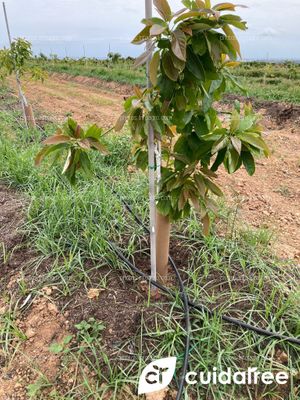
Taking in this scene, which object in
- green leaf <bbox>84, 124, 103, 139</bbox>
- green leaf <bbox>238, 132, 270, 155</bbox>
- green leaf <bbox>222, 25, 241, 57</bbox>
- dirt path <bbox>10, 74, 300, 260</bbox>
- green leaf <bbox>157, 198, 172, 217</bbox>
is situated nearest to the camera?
green leaf <bbox>222, 25, 241, 57</bbox>

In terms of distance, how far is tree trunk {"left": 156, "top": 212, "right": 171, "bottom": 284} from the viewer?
170 cm

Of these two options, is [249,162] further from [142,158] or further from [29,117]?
[29,117]

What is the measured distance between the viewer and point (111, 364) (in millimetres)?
1435

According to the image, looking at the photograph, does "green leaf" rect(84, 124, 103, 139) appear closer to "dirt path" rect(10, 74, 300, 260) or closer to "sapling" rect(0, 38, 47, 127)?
"dirt path" rect(10, 74, 300, 260)

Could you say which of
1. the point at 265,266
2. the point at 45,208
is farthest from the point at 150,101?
the point at 45,208

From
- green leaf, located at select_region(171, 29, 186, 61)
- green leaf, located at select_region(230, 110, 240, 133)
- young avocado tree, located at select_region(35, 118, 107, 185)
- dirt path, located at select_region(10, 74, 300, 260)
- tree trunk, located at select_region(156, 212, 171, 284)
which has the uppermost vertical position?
green leaf, located at select_region(171, 29, 186, 61)

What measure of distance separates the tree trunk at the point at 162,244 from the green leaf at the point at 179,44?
0.90 m

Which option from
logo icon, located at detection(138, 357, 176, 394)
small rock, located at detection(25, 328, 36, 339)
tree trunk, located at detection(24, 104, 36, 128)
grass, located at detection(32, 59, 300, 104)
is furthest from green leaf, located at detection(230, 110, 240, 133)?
grass, located at detection(32, 59, 300, 104)

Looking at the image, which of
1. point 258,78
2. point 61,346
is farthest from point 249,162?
point 258,78

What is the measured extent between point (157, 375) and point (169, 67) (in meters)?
1.23

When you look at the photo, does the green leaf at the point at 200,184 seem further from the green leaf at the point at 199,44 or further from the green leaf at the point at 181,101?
the green leaf at the point at 199,44

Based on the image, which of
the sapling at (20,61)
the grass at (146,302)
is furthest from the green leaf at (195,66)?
the sapling at (20,61)

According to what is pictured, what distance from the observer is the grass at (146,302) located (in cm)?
141

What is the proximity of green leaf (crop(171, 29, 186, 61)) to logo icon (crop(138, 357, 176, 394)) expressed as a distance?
1.23 meters
